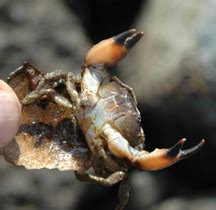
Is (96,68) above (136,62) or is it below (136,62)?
above

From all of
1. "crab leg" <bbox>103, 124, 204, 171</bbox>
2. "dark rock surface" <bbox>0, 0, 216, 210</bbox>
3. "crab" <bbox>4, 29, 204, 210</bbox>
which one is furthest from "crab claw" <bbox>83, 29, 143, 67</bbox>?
"dark rock surface" <bbox>0, 0, 216, 210</bbox>

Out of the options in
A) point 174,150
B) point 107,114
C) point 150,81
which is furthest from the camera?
point 150,81

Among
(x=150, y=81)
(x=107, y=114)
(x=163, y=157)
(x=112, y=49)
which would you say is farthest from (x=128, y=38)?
(x=150, y=81)

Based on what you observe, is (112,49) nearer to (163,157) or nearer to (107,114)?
(107,114)

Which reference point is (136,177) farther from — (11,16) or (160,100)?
(11,16)

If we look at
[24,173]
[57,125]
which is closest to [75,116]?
[57,125]

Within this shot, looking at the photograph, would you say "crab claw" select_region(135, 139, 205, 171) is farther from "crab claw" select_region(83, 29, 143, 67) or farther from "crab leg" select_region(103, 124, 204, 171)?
"crab claw" select_region(83, 29, 143, 67)

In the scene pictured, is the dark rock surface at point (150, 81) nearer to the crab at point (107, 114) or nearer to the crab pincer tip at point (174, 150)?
the crab at point (107, 114)

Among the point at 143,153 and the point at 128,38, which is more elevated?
the point at 128,38
